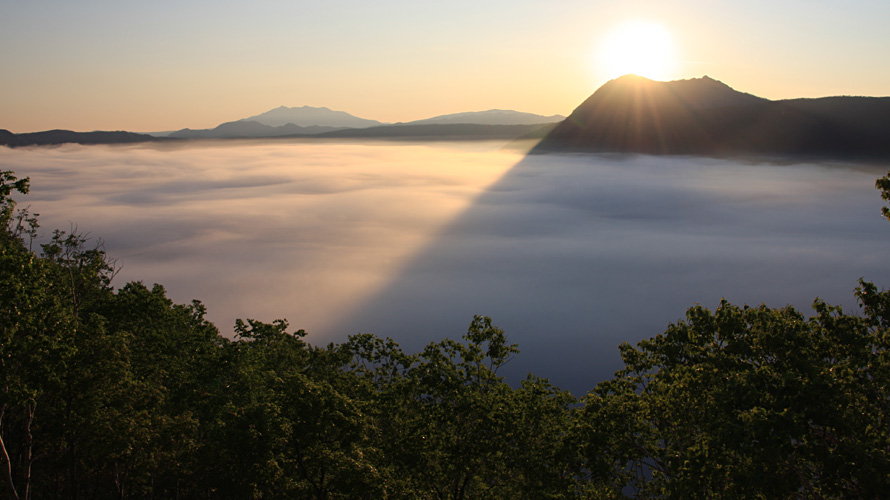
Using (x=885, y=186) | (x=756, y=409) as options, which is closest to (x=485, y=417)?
(x=756, y=409)

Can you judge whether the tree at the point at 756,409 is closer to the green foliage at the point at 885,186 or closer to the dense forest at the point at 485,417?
the dense forest at the point at 485,417

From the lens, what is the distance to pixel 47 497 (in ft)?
129

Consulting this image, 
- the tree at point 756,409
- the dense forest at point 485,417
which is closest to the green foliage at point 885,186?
the dense forest at point 485,417

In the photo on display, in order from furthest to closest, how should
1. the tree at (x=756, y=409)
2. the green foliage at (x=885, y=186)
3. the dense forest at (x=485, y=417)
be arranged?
the green foliage at (x=885, y=186) → the dense forest at (x=485, y=417) → the tree at (x=756, y=409)

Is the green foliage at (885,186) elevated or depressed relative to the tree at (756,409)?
elevated

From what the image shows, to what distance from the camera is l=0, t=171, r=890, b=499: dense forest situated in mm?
17203

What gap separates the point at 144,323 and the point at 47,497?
42.5ft

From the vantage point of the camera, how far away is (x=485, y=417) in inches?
960

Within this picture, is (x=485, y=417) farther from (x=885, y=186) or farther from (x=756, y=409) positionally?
(x=885, y=186)

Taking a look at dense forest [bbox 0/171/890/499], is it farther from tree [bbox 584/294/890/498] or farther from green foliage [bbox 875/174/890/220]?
green foliage [bbox 875/174/890/220]

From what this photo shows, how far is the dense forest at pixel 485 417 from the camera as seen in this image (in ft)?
56.4

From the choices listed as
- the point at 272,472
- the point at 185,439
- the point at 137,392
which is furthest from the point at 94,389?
the point at 272,472

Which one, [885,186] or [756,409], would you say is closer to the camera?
[756,409]

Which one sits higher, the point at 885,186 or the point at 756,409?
the point at 885,186
